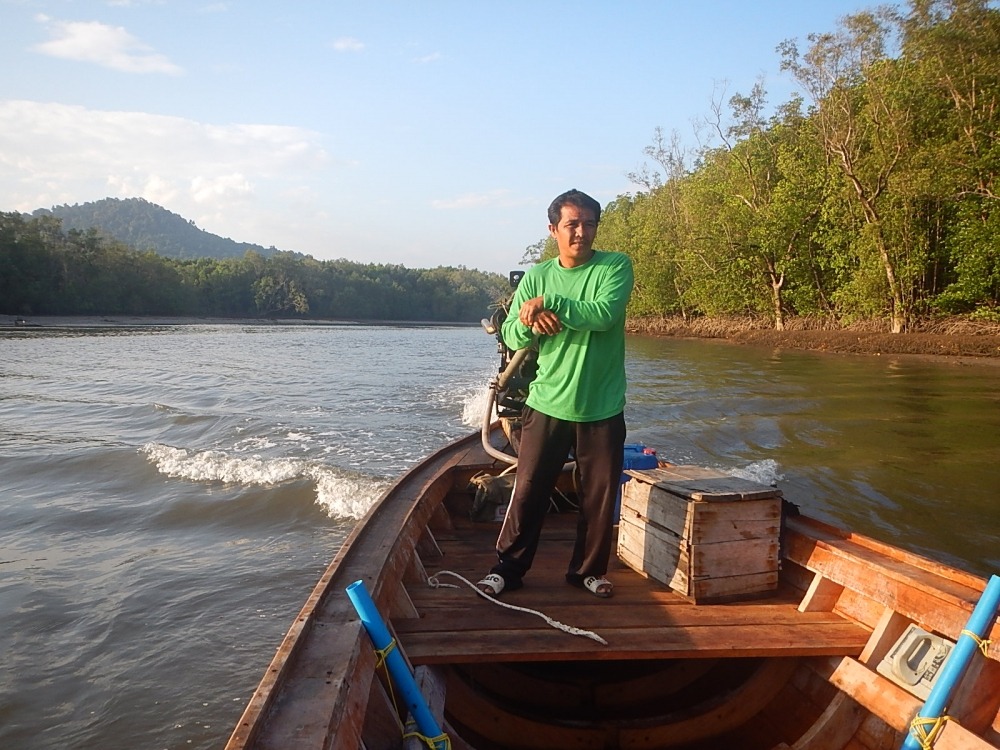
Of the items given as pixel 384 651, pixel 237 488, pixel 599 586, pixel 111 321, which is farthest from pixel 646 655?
pixel 111 321

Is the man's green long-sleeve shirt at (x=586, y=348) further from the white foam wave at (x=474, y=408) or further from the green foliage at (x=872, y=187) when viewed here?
the green foliage at (x=872, y=187)

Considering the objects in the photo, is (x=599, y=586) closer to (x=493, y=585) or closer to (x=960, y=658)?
(x=493, y=585)

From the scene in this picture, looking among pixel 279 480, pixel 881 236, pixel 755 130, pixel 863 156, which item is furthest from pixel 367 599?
pixel 755 130

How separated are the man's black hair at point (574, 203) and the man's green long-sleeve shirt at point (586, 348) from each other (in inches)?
7.8

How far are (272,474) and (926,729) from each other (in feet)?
24.4

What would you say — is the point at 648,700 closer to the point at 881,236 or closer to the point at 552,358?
the point at 552,358

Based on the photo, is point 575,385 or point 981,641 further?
point 575,385

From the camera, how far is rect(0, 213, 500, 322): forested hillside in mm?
57625

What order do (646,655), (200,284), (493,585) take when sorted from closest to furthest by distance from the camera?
1. (646,655)
2. (493,585)
3. (200,284)

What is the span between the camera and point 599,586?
2984mm

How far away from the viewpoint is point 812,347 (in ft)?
94.5

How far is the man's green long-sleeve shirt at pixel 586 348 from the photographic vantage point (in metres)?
2.74

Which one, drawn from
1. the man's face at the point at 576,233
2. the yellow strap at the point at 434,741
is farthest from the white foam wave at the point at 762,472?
the yellow strap at the point at 434,741

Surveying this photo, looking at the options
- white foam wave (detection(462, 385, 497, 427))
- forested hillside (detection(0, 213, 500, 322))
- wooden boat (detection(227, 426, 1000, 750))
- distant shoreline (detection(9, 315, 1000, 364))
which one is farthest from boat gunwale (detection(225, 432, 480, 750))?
forested hillside (detection(0, 213, 500, 322))
